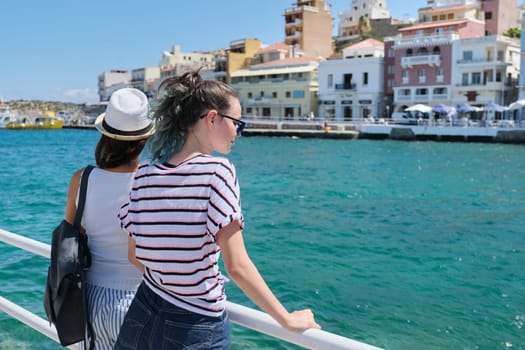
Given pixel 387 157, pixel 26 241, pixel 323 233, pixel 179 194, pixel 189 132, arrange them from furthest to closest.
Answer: pixel 387 157 < pixel 323 233 < pixel 26 241 < pixel 189 132 < pixel 179 194

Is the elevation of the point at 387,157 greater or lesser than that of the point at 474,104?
lesser

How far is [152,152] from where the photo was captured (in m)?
1.87

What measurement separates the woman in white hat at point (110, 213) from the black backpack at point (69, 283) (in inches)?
1.6

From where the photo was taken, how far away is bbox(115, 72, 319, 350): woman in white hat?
165cm

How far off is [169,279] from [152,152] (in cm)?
42

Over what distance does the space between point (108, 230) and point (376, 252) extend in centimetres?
834

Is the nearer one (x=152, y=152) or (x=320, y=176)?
(x=152, y=152)

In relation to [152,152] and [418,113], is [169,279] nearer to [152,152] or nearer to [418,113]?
[152,152]

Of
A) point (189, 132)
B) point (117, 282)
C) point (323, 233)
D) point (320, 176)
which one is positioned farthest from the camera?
point (320, 176)

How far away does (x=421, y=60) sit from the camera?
52.9 metres

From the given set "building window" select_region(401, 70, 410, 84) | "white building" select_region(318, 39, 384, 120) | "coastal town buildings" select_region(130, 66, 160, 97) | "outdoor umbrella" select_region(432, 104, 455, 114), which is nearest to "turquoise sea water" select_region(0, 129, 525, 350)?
"outdoor umbrella" select_region(432, 104, 455, 114)

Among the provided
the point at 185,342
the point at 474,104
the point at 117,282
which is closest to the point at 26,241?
the point at 117,282

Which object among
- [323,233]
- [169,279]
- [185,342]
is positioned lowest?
[323,233]

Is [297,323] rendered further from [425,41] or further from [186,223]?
[425,41]
